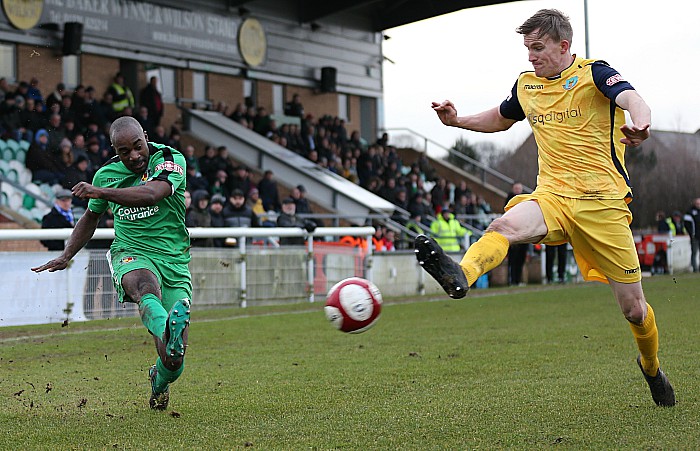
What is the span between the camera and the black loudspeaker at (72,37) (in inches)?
915

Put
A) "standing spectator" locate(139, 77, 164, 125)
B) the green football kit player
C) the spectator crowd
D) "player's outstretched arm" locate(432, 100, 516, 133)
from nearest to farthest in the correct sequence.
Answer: the green football kit player → "player's outstretched arm" locate(432, 100, 516, 133) → the spectator crowd → "standing spectator" locate(139, 77, 164, 125)

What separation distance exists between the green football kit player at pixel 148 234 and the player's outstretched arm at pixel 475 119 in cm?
176

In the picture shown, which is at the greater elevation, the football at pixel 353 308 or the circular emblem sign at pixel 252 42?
the circular emblem sign at pixel 252 42

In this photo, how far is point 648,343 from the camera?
20.5ft

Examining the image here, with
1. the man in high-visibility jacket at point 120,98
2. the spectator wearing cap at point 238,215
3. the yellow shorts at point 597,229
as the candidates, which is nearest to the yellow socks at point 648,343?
the yellow shorts at point 597,229

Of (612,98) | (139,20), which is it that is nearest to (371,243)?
(139,20)

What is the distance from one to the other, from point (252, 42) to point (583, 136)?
79.9 ft

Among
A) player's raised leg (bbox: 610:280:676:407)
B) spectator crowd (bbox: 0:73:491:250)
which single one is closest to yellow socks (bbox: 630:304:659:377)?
player's raised leg (bbox: 610:280:676:407)

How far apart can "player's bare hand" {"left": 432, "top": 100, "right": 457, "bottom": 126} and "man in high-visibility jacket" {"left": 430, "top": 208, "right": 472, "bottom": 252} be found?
14660mm

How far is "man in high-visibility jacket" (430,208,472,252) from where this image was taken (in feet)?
69.9

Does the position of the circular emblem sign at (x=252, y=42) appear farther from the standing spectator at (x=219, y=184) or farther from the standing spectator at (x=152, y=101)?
the standing spectator at (x=219, y=184)

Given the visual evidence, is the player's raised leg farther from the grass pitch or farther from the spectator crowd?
the spectator crowd

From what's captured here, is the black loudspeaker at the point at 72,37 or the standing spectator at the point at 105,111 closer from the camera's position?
the standing spectator at the point at 105,111

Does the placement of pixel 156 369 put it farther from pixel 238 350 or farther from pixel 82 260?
pixel 82 260
